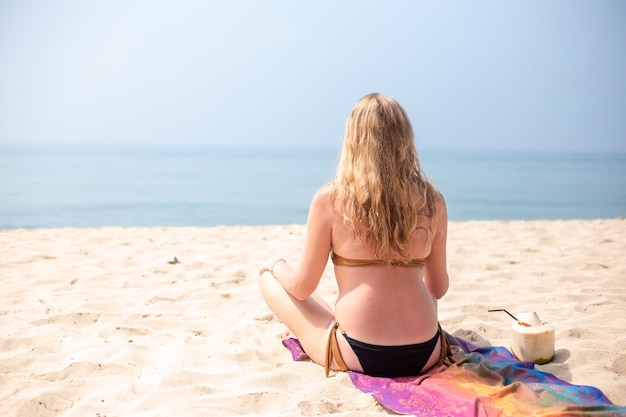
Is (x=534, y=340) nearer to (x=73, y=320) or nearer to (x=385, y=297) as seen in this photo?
(x=385, y=297)

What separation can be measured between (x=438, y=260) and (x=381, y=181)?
1.91 ft

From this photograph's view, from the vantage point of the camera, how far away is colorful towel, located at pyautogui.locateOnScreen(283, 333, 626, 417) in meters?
2.18

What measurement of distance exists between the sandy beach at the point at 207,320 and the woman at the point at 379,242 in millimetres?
260

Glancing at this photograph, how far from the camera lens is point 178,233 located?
7066 millimetres

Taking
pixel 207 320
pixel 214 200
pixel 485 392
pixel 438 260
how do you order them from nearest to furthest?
pixel 485 392
pixel 438 260
pixel 207 320
pixel 214 200

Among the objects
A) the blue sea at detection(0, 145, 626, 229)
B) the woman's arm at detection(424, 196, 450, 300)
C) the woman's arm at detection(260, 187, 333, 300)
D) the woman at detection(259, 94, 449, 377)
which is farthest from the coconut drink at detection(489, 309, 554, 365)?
the blue sea at detection(0, 145, 626, 229)

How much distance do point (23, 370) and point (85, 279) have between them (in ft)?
6.36

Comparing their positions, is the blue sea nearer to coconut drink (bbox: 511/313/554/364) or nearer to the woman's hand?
the woman's hand

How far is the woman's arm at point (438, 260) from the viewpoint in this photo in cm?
258

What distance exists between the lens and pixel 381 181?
240cm

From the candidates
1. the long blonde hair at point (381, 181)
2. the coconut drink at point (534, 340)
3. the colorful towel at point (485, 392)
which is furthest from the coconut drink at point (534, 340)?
the long blonde hair at point (381, 181)

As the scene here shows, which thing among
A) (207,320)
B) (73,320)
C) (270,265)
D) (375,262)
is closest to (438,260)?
(375,262)

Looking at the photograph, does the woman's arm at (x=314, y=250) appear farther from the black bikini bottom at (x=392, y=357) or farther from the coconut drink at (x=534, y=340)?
the coconut drink at (x=534, y=340)

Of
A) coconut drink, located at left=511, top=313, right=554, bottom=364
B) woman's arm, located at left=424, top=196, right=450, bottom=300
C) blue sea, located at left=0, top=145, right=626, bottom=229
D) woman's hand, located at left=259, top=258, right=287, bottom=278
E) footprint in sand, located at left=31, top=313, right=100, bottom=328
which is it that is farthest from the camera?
blue sea, located at left=0, top=145, right=626, bottom=229
